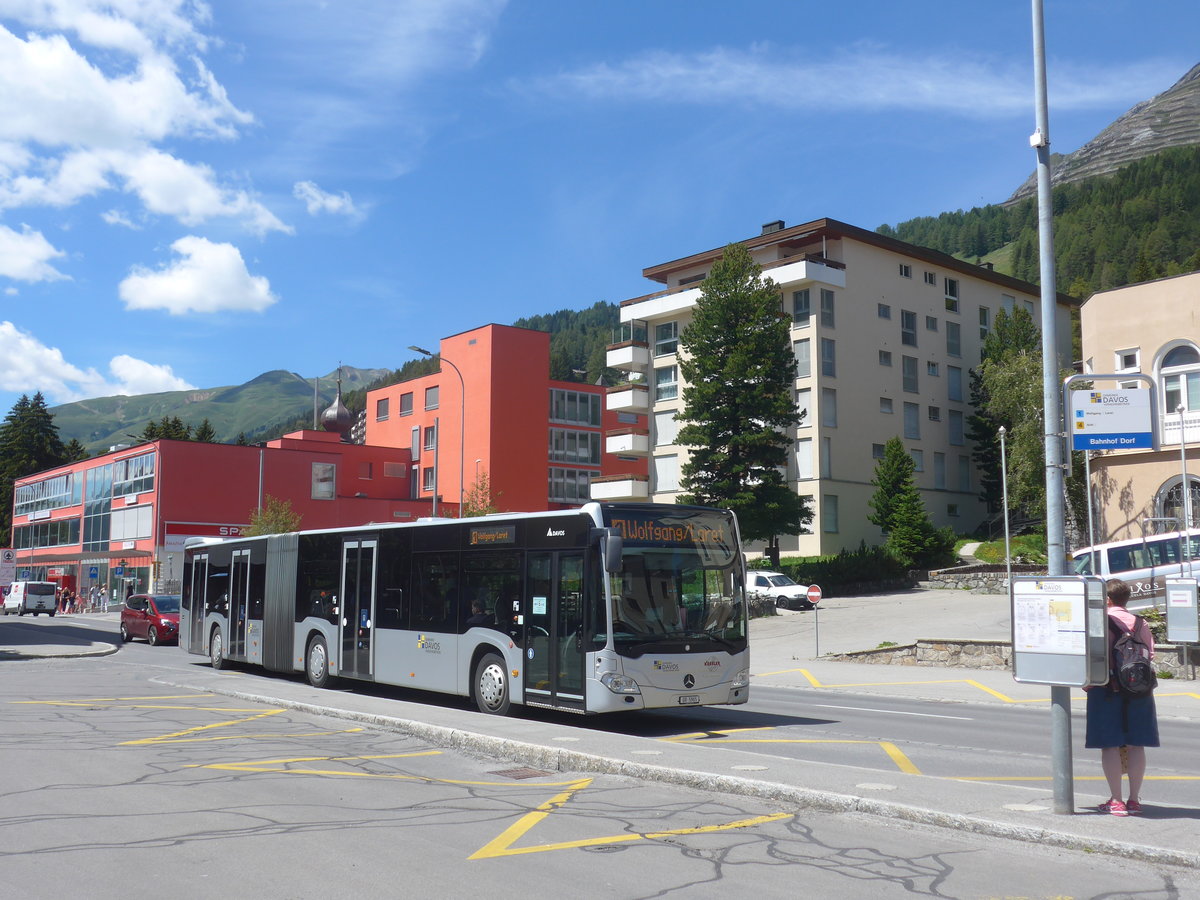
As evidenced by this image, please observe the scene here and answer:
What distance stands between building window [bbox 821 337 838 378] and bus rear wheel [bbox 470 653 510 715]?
42622 mm

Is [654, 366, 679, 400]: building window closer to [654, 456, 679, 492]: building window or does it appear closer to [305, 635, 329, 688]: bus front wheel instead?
[654, 456, 679, 492]: building window

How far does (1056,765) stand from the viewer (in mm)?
7922

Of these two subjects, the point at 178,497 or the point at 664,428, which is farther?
the point at 178,497

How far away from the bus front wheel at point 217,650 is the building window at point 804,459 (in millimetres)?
35464

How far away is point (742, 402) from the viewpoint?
49594 millimetres

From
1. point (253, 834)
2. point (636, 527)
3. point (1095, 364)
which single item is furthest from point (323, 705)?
point (1095, 364)

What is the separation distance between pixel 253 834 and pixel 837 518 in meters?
49.8

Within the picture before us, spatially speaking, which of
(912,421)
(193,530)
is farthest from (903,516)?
(193,530)

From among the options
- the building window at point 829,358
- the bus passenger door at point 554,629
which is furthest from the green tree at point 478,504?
the bus passenger door at point 554,629

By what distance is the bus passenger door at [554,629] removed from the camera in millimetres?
14008

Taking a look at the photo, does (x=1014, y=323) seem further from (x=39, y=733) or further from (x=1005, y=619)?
(x=39, y=733)

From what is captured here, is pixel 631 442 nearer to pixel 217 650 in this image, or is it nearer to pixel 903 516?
pixel 903 516

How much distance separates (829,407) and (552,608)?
143 ft

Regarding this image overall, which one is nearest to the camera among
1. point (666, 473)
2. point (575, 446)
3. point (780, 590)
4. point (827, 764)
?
point (827, 764)
